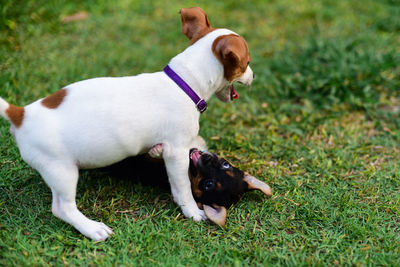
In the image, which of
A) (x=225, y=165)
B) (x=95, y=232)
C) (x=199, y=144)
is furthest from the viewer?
(x=199, y=144)

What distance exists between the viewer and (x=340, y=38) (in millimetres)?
5910

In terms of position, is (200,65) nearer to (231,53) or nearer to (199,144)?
(231,53)

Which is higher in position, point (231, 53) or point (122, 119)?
point (231, 53)

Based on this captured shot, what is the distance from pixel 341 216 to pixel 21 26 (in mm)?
4689

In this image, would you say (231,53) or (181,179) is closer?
(231,53)

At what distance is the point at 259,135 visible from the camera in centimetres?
427

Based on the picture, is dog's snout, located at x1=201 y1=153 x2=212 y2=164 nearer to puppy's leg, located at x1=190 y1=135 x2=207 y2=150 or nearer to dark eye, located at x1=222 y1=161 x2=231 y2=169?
dark eye, located at x1=222 y1=161 x2=231 y2=169

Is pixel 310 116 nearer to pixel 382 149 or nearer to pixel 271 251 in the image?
pixel 382 149

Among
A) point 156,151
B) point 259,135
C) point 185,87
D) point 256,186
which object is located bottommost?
point 259,135

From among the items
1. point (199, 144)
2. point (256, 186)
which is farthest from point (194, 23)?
point (256, 186)

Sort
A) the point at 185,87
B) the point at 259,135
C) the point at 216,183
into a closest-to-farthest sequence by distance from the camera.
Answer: the point at 185,87, the point at 216,183, the point at 259,135

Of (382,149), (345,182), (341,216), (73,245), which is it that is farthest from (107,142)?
(382,149)

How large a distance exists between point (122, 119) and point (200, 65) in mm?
691

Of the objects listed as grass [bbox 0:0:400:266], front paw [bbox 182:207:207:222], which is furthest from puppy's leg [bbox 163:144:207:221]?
grass [bbox 0:0:400:266]
